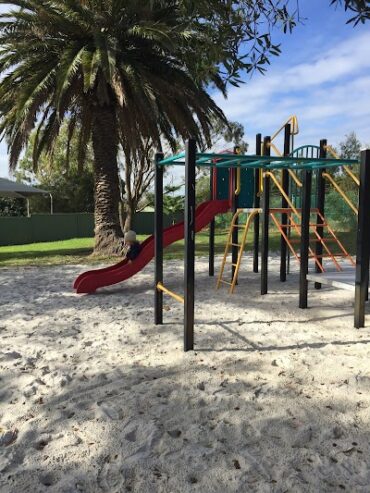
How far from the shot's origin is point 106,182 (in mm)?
12227

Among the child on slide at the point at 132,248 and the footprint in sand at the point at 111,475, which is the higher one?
the child on slide at the point at 132,248

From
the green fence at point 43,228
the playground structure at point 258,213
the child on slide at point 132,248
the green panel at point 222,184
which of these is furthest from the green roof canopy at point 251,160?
the green fence at point 43,228

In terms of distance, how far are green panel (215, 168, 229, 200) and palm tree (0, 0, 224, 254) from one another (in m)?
2.82

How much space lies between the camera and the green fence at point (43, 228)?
856 inches

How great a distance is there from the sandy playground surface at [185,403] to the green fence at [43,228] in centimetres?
1777

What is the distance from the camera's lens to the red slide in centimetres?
671

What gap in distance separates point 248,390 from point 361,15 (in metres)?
2.86

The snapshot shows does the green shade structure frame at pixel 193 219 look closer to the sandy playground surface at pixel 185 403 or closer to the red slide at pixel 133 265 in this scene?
the sandy playground surface at pixel 185 403

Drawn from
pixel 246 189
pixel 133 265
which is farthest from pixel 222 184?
pixel 133 265

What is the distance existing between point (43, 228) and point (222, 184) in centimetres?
1781

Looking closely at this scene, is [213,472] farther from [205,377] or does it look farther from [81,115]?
[81,115]

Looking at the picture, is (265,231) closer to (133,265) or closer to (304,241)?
(304,241)

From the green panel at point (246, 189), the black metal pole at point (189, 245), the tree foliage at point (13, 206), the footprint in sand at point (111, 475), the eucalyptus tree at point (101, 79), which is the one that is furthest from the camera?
the tree foliage at point (13, 206)

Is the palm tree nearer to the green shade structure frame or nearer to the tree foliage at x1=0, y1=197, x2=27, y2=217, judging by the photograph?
the green shade structure frame
